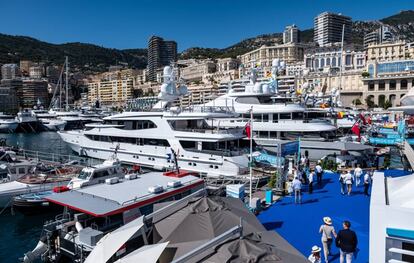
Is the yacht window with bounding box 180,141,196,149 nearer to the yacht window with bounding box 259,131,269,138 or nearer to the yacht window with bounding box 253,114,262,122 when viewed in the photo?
the yacht window with bounding box 259,131,269,138

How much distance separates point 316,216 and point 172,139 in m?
13.6

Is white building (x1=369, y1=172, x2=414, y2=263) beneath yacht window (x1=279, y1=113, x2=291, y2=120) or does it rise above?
beneath

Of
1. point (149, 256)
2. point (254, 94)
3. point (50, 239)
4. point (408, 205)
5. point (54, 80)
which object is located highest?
point (54, 80)

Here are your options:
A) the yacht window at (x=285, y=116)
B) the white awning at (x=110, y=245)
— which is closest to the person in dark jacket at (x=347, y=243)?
the white awning at (x=110, y=245)

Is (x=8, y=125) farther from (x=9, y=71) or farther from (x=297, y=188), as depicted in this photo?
(x=9, y=71)

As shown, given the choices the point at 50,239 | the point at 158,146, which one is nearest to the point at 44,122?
the point at 158,146

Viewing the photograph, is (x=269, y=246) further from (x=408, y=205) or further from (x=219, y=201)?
(x=219, y=201)

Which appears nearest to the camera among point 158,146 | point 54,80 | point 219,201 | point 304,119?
point 219,201

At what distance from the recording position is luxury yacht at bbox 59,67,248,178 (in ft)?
68.8

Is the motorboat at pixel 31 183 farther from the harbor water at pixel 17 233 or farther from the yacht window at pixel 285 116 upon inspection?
the yacht window at pixel 285 116

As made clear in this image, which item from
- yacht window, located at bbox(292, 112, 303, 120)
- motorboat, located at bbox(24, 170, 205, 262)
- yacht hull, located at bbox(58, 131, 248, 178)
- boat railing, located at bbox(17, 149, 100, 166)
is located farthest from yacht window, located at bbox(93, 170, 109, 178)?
yacht window, located at bbox(292, 112, 303, 120)

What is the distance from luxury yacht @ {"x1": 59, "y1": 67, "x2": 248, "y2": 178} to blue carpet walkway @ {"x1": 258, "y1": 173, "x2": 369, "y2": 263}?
7260 mm

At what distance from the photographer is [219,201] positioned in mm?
8562

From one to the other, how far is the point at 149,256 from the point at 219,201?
3.23 metres
